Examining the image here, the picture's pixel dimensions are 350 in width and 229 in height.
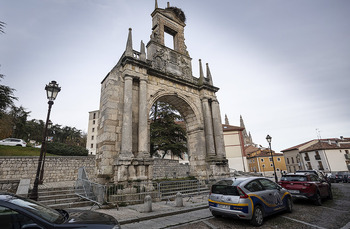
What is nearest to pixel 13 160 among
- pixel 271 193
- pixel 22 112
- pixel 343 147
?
pixel 271 193

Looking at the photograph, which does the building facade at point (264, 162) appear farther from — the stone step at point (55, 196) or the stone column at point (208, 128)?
the stone step at point (55, 196)

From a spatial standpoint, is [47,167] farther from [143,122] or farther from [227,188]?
[227,188]

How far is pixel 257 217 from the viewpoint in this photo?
4863 millimetres

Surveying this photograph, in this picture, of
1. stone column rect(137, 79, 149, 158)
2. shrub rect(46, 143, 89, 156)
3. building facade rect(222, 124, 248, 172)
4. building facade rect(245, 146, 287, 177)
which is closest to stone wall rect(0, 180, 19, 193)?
stone column rect(137, 79, 149, 158)

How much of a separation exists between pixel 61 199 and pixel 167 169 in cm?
1577

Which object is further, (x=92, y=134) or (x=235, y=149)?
(x=92, y=134)

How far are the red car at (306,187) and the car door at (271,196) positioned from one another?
211 centimetres

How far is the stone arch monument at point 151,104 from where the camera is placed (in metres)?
9.05

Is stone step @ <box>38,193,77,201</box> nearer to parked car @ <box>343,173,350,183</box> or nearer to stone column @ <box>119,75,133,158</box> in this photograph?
stone column @ <box>119,75,133,158</box>

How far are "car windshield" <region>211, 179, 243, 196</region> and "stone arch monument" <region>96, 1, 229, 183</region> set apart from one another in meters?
4.41

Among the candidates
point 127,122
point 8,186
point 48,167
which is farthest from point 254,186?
point 48,167

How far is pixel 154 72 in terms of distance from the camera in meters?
12.0

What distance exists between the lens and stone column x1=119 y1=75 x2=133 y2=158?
8.87 meters

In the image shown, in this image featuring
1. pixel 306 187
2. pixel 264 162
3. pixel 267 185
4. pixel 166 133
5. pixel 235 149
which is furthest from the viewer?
pixel 264 162
